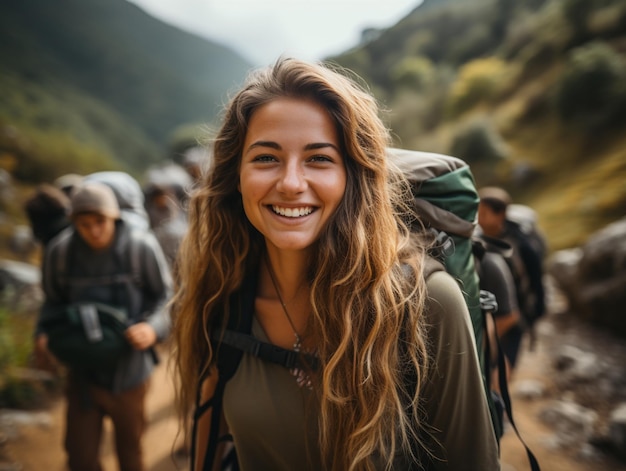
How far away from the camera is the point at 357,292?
1.41 meters

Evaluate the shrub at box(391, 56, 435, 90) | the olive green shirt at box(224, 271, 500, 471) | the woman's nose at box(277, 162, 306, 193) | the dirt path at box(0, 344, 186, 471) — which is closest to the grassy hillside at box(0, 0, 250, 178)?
the woman's nose at box(277, 162, 306, 193)

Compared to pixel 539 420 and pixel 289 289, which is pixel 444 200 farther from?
pixel 539 420

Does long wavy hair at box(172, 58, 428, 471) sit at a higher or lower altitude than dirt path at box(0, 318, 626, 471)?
higher

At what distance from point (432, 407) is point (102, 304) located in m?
2.32

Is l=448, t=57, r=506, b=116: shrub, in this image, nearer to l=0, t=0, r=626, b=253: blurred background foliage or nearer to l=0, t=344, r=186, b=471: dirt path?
l=0, t=0, r=626, b=253: blurred background foliage

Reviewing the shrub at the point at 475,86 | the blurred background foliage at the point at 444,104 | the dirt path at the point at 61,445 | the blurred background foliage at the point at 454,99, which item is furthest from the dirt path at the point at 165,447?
the shrub at the point at 475,86

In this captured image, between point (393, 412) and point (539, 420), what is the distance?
414cm

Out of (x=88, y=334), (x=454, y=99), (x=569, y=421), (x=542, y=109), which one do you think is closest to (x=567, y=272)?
(x=569, y=421)

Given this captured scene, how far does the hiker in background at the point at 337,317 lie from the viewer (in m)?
1.24

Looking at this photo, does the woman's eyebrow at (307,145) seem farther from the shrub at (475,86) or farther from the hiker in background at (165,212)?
the shrub at (475,86)

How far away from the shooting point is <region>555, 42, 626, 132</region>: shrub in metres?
15.7

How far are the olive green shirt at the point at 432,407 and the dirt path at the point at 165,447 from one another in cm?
215

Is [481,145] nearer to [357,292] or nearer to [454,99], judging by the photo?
[454,99]

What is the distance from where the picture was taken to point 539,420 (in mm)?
4297
